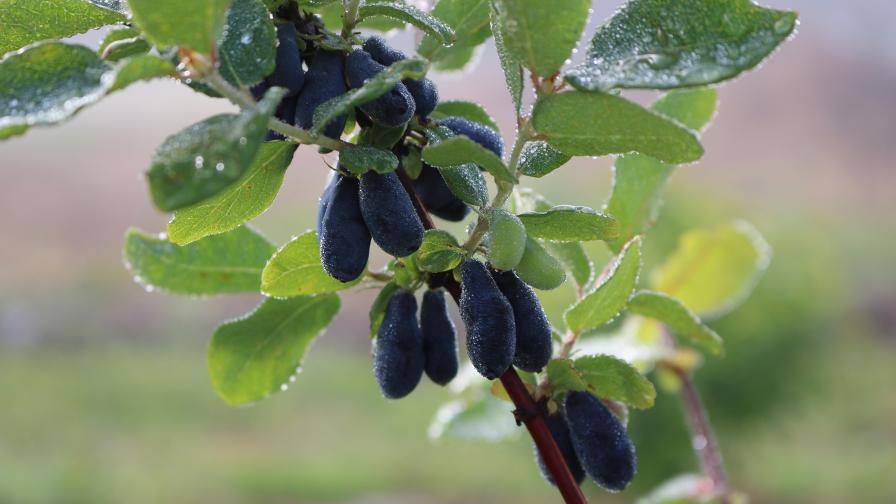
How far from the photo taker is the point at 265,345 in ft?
1.63

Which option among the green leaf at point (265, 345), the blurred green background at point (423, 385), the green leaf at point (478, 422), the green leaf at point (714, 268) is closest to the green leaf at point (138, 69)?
the green leaf at point (265, 345)

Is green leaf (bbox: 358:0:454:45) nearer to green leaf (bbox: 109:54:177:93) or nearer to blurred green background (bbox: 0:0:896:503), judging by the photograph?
green leaf (bbox: 109:54:177:93)

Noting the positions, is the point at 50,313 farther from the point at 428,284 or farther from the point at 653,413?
the point at 428,284

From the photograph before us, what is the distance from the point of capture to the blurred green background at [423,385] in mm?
2506

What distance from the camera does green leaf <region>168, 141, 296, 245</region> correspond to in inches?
14.4

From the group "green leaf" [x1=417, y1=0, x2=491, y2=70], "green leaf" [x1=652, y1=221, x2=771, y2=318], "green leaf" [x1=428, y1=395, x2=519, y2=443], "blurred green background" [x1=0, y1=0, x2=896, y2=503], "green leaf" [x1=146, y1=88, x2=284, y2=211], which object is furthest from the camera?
"blurred green background" [x1=0, y1=0, x2=896, y2=503]

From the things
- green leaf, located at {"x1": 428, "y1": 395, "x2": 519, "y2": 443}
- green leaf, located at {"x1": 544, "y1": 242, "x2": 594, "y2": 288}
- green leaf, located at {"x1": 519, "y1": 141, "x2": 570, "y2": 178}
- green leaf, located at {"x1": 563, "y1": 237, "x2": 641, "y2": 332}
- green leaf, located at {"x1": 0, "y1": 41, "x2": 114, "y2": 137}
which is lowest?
green leaf, located at {"x1": 428, "y1": 395, "x2": 519, "y2": 443}

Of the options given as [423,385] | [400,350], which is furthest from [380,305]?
[423,385]

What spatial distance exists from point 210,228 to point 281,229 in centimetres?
548

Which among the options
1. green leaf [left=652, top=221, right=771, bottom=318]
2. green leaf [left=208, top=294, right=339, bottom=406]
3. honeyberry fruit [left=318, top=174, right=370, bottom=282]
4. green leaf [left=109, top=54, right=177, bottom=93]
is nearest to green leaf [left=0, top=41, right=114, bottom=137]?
green leaf [left=109, top=54, right=177, bottom=93]

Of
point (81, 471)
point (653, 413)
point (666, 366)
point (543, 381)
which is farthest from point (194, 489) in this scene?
point (543, 381)

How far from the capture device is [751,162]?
6.36 metres

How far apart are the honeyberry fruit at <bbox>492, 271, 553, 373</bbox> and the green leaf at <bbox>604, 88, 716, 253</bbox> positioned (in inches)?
5.9

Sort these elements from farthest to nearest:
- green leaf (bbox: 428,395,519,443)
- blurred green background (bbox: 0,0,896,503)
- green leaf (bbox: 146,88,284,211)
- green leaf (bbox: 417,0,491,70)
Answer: blurred green background (bbox: 0,0,896,503)
green leaf (bbox: 428,395,519,443)
green leaf (bbox: 417,0,491,70)
green leaf (bbox: 146,88,284,211)
